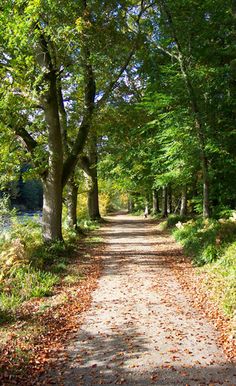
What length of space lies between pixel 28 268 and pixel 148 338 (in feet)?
15.0

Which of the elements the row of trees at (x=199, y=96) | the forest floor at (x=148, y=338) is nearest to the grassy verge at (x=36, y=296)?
the forest floor at (x=148, y=338)

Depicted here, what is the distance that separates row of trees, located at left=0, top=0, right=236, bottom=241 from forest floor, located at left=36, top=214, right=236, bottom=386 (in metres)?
5.38

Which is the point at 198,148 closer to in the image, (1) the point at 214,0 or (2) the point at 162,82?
(2) the point at 162,82

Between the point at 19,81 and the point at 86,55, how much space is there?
2747 millimetres

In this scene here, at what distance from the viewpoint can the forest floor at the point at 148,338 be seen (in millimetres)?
4820

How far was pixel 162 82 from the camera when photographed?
16328mm

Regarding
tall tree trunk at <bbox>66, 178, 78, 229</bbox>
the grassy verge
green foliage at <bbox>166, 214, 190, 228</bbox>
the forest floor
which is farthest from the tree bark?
green foliage at <bbox>166, 214, 190, 228</bbox>

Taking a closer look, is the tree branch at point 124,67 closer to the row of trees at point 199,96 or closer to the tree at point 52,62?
the tree at point 52,62

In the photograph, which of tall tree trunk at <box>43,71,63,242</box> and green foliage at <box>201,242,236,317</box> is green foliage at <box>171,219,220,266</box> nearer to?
green foliage at <box>201,242,236,317</box>

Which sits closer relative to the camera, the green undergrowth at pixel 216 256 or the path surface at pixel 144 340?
the path surface at pixel 144 340

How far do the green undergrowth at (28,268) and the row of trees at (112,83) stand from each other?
0.97 m

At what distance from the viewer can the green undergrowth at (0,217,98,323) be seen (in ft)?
26.3

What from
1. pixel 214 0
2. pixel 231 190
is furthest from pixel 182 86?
pixel 231 190

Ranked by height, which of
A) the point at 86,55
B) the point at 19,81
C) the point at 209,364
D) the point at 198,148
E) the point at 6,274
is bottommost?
the point at 209,364
